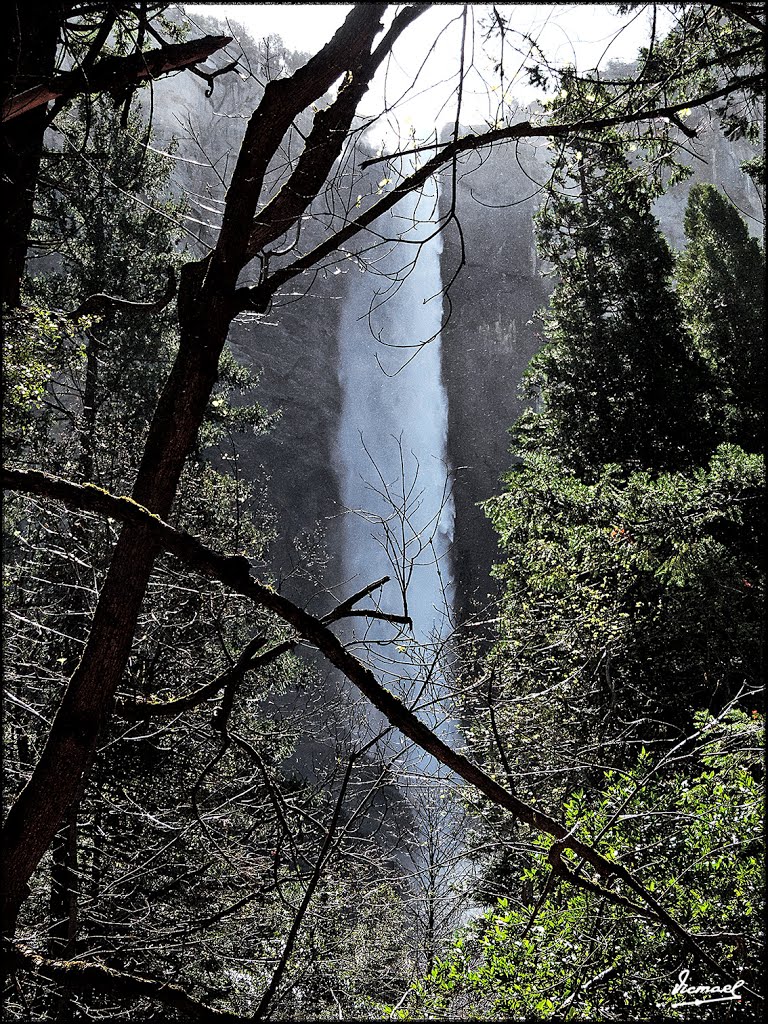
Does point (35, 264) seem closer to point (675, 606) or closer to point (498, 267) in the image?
point (498, 267)

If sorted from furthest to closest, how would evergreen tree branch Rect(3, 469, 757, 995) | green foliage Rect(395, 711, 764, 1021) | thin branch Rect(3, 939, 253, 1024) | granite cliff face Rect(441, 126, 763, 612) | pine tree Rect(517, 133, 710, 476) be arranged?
granite cliff face Rect(441, 126, 763, 612) → pine tree Rect(517, 133, 710, 476) → green foliage Rect(395, 711, 764, 1021) → thin branch Rect(3, 939, 253, 1024) → evergreen tree branch Rect(3, 469, 757, 995)

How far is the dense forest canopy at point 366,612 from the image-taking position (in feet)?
6.63

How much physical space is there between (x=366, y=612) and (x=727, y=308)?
1123cm

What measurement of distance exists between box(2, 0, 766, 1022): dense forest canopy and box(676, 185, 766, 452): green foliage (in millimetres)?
57

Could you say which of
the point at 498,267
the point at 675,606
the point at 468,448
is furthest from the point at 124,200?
the point at 498,267

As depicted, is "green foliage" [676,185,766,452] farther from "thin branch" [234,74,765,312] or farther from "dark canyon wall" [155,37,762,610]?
"thin branch" [234,74,765,312]

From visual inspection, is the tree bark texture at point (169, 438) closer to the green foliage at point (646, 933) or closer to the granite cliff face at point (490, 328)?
the green foliage at point (646, 933)

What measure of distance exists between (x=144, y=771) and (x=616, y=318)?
8391 millimetres

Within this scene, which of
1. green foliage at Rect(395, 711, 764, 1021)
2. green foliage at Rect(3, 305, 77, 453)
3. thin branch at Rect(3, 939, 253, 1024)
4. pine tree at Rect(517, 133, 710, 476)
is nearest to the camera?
thin branch at Rect(3, 939, 253, 1024)

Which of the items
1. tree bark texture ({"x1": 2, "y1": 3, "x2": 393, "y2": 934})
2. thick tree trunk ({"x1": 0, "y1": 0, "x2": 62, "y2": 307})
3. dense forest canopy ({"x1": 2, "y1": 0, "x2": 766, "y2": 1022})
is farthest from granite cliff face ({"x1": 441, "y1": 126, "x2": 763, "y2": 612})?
thick tree trunk ({"x1": 0, "y1": 0, "x2": 62, "y2": 307})

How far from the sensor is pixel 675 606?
7.64 metres

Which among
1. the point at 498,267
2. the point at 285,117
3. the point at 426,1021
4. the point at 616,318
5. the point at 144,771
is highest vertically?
→ the point at 498,267

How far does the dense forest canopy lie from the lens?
202 cm

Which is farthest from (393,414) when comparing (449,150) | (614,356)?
(449,150)
